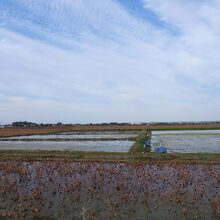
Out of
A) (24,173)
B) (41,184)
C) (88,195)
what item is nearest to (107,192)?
(88,195)

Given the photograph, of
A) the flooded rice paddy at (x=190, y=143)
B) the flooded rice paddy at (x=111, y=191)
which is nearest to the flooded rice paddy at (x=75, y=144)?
the flooded rice paddy at (x=190, y=143)

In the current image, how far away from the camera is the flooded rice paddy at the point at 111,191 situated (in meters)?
10.0

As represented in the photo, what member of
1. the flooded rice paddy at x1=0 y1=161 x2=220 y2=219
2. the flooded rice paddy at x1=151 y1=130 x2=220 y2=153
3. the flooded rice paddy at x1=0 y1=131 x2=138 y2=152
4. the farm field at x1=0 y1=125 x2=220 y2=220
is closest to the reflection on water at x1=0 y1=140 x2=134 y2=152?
the flooded rice paddy at x1=0 y1=131 x2=138 y2=152

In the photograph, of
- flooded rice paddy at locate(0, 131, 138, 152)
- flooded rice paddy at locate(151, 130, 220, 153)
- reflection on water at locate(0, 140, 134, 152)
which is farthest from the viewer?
flooded rice paddy at locate(0, 131, 138, 152)

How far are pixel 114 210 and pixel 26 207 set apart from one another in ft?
7.91

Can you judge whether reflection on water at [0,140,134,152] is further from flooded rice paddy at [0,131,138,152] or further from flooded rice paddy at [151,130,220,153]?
flooded rice paddy at [151,130,220,153]

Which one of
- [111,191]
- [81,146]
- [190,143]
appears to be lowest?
[111,191]

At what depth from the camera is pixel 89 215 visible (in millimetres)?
9383

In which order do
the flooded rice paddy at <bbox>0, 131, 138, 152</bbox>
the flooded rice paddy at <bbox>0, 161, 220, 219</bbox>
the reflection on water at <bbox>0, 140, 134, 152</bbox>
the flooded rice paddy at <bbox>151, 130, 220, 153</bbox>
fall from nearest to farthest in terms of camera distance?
the flooded rice paddy at <bbox>0, 161, 220, 219</bbox>, the flooded rice paddy at <bbox>151, 130, 220, 153</bbox>, the reflection on water at <bbox>0, 140, 134, 152</bbox>, the flooded rice paddy at <bbox>0, 131, 138, 152</bbox>

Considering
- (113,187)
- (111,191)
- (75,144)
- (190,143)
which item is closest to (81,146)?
(75,144)

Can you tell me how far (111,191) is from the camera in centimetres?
1259

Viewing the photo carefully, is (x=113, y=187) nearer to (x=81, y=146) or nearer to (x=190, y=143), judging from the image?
(x=81, y=146)

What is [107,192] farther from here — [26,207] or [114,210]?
[26,207]

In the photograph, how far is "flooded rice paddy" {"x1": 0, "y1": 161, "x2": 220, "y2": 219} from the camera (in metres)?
10.0
